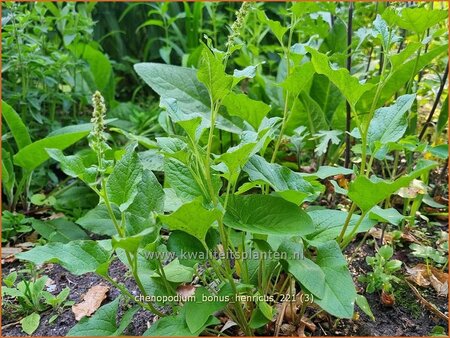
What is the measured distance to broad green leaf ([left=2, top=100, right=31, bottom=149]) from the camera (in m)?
1.70

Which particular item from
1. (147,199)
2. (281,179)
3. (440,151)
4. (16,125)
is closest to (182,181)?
(147,199)

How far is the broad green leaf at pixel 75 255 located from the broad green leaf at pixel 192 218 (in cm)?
13

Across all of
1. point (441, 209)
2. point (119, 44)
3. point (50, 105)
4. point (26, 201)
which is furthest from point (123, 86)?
point (441, 209)

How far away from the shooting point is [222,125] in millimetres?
1652

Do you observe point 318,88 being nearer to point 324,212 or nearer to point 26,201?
point 324,212

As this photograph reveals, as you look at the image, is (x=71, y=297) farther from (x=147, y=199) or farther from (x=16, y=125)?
(x=16, y=125)

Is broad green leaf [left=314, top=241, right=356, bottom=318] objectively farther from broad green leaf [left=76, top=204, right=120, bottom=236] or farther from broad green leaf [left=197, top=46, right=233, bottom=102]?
broad green leaf [left=76, top=204, right=120, bottom=236]

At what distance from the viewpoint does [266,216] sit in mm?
1047

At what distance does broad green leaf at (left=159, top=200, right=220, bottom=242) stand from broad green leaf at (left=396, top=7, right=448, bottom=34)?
0.65 meters

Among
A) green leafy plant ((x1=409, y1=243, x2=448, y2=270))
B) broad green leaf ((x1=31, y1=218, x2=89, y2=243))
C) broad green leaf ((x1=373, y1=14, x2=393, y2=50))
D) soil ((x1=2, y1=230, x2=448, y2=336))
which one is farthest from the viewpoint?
broad green leaf ((x1=31, y1=218, x2=89, y2=243))

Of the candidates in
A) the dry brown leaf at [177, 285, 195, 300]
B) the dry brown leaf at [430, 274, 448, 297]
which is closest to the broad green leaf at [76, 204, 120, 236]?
the dry brown leaf at [177, 285, 195, 300]

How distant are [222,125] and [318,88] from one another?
402 millimetres

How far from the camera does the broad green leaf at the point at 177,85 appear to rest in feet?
5.47

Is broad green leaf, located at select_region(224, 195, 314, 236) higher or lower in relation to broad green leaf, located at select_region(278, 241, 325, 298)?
higher
